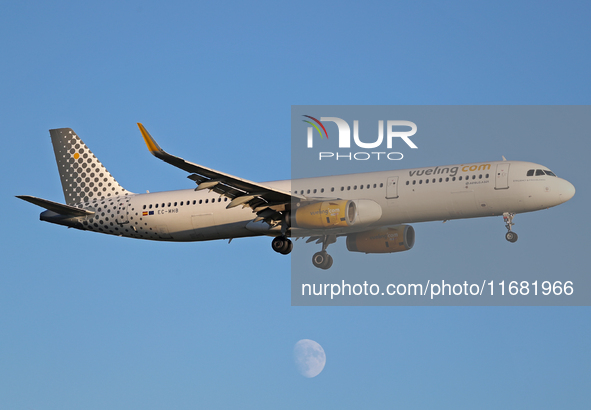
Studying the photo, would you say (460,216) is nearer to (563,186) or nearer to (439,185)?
(439,185)

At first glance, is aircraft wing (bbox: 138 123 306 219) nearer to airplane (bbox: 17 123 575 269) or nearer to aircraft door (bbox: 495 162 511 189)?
airplane (bbox: 17 123 575 269)

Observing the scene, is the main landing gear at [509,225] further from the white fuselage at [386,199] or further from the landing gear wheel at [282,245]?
the landing gear wheel at [282,245]

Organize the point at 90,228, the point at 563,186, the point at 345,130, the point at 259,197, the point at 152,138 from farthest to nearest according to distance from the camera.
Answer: the point at 90,228 < the point at 345,130 < the point at 259,197 < the point at 563,186 < the point at 152,138

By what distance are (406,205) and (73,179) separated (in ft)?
66.0

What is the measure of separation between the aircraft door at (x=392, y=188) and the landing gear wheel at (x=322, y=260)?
7009 mm

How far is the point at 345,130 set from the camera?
4231 cm

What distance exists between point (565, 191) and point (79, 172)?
86.9ft

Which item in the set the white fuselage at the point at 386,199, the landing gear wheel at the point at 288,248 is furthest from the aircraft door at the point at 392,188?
the landing gear wheel at the point at 288,248

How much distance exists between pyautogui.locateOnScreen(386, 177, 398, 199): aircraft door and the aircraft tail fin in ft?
51.3

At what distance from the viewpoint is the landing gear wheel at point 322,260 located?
44.1 m

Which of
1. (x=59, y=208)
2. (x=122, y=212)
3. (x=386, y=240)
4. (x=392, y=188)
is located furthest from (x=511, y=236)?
(x=59, y=208)

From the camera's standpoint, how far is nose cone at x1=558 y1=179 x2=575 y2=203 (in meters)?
36.6

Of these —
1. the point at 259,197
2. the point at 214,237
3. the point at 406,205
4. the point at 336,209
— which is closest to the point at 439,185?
the point at 406,205

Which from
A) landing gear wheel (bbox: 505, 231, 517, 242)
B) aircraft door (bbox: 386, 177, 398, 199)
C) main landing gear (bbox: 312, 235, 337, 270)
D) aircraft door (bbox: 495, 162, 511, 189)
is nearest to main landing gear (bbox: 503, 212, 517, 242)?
landing gear wheel (bbox: 505, 231, 517, 242)
